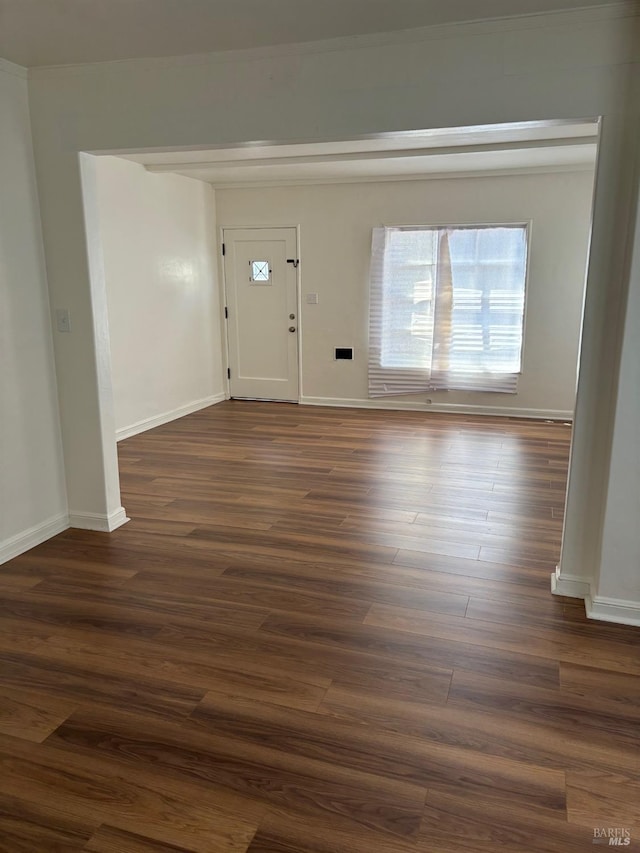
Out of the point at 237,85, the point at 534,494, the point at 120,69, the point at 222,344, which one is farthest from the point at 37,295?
the point at 222,344

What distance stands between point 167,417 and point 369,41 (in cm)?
457

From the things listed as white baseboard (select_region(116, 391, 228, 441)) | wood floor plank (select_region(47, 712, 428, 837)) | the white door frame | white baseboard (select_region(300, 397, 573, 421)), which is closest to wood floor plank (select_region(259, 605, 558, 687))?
wood floor plank (select_region(47, 712, 428, 837))

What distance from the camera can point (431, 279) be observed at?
6.72 meters

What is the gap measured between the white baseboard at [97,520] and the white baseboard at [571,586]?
8.22ft

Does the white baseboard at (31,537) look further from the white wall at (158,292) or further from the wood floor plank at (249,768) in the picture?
the white wall at (158,292)

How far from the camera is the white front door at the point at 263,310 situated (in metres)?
7.26

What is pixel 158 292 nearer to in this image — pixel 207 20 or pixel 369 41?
pixel 207 20

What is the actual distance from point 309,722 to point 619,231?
7.42 ft

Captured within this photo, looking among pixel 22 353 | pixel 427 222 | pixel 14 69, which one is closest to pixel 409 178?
pixel 427 222

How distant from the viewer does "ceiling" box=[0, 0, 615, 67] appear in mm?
2412

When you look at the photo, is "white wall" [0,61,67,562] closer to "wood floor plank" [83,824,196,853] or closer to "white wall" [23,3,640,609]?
"white wall" [23,3,640,609]

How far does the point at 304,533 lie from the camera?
3.62m

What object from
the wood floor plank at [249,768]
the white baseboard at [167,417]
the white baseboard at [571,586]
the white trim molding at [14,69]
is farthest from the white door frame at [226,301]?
the wood floor plank at [249,768]

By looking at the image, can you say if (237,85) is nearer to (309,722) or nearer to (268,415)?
(309,722)
